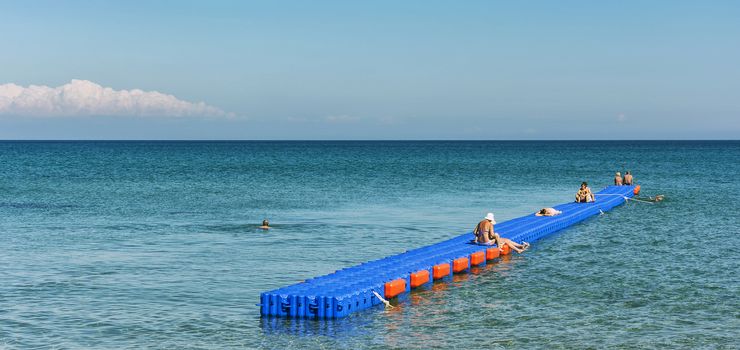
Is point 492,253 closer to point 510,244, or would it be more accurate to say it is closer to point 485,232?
point 485,232

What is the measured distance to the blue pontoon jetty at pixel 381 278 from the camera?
23.8 m

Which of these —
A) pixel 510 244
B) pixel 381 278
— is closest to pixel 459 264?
pixel 381 278

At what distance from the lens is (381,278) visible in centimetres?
2747

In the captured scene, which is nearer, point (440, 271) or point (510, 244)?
point (440, 271)

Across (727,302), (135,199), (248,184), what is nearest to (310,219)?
(135,199)

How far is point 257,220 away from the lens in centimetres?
5184

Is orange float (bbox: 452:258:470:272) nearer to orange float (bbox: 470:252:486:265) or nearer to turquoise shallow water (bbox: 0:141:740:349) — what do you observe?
turquoise shallow water (bbox: 0:141:740:349)

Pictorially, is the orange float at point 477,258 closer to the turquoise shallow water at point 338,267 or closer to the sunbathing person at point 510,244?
the turquoise shallow water at point 338,267

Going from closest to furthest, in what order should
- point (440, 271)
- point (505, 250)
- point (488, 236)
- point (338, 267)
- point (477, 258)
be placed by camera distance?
point (440, 271)
point (338, 267)
point (477, 258)
point (488, 236)
point (505, 250)

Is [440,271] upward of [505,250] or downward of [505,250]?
upward

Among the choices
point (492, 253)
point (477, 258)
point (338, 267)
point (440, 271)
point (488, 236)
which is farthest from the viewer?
point (488, 236)

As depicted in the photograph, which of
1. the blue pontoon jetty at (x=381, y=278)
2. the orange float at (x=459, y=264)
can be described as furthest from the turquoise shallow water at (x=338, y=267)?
the orange float at (x=459, y=264)

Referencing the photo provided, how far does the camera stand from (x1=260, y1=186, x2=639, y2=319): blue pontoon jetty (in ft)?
78.0

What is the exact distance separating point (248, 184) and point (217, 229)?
47.1 meters
